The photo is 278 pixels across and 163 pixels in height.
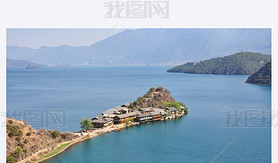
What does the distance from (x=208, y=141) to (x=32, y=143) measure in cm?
390

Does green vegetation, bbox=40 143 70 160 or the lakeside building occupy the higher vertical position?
the lakeside building

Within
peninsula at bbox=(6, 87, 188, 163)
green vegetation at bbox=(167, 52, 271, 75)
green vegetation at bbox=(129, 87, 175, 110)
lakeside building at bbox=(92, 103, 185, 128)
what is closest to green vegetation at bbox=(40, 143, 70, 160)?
peninsula at bbox=(6, 87, 188, 163)

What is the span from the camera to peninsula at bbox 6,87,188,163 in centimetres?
480

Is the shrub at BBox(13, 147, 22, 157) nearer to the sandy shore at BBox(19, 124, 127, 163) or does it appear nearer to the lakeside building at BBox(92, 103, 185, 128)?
the sandy shore at BBox(19, 124, 127, 163)

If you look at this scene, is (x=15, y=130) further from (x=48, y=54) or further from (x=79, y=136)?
(x=48, y=54)

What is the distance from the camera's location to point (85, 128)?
688 centimetres

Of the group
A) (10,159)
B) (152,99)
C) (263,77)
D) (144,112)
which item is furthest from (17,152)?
(263,77)

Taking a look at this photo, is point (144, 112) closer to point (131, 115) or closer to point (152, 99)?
point (131, 115)

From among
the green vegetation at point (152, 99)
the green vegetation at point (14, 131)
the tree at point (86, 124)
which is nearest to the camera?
the green vegetation at point (14, 131)

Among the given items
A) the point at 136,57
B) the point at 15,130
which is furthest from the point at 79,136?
the point at 136,57

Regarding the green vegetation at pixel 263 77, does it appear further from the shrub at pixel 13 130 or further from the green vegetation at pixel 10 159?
the green vegetation at pixel 10 159

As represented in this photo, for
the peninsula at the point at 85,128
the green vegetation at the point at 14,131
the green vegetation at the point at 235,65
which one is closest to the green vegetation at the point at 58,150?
the peninsula at the point at 85,128

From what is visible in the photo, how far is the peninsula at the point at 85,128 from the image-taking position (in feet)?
15.8

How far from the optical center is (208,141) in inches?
241
